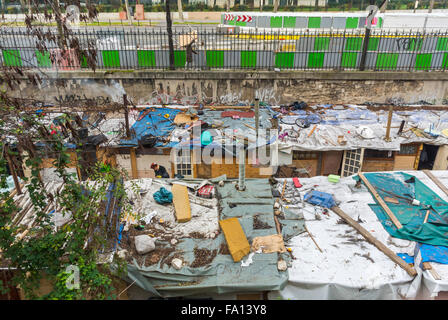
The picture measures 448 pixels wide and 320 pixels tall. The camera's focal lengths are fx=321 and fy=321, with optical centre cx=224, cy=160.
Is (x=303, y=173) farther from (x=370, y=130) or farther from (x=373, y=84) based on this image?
(x=373, y=84)

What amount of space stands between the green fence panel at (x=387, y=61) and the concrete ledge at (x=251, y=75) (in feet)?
1.73

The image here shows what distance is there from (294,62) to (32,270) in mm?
12985

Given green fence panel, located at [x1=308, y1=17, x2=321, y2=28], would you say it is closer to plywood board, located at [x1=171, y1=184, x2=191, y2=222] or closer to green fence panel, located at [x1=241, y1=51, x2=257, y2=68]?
green fence panel, located at [x1=241, y1=51, x2=257, y2=68]

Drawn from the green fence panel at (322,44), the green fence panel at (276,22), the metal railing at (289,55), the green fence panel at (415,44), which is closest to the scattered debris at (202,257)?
the metal railing at (289,55)

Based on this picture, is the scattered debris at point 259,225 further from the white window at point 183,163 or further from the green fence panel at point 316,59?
the green fence panel at point 316,59

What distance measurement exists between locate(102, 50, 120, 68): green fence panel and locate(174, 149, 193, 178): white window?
20.1ft

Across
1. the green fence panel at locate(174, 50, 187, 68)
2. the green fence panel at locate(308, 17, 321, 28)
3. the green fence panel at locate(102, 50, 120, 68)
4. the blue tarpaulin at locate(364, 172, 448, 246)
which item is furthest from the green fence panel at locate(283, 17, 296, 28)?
the blue tarpaulin at locate(364, 172, 448, 246)

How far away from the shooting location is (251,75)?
14250 mm

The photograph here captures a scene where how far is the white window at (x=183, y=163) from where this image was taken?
452 inches

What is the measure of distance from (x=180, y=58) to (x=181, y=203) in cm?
858

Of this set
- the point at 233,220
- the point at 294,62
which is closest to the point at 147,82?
the point at 294,62

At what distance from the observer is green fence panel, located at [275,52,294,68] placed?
47.6ft

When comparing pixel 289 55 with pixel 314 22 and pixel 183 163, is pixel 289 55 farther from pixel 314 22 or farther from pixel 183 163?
pixel 314 22

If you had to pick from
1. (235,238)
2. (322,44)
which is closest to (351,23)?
(322,44)
